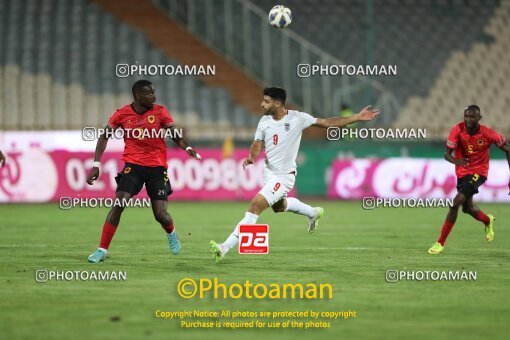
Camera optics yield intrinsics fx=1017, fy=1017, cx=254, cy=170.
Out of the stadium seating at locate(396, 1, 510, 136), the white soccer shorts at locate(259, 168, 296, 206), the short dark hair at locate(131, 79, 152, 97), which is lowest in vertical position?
the white soccer shorts at locate(259, 168, 296, 206)

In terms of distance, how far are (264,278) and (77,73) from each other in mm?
22491

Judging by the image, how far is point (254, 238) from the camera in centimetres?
1264

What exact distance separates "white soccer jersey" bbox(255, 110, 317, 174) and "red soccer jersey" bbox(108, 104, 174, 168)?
129 centimetres

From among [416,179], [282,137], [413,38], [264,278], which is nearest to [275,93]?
[282,137]

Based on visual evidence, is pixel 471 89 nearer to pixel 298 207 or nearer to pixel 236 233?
pixel 298 207

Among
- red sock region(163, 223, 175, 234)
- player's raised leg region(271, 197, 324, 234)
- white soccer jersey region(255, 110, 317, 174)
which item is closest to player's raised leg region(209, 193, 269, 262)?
white soccer jersey region(255, 110, 317, 174)

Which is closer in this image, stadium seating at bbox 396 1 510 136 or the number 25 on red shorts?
the number 25 on red shorts

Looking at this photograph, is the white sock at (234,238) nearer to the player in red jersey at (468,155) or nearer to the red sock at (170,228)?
the red sock at (170,228)

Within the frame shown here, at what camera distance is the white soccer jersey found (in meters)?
13.6

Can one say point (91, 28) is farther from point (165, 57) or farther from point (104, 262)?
point (104, 262)

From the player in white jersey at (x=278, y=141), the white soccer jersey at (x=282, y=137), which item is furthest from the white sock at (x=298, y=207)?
the white soccer jersey at (x=282, y=137)

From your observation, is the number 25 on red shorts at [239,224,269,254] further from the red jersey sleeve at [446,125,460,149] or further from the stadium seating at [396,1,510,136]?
the stadium seating at [396,1,510,136]

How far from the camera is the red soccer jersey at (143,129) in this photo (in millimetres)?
13195

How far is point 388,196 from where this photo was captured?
1110 inches
